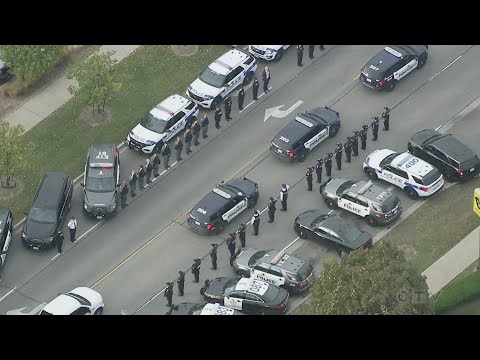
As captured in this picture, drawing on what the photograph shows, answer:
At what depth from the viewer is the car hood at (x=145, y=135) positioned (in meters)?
53.9

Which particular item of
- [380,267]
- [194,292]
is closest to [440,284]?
[380,267]

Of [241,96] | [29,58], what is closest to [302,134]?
[241,96]

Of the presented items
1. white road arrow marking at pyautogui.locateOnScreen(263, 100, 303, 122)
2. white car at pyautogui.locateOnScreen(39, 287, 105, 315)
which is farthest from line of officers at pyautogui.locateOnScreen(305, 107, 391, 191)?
white car at pyautogui.locateOnScreen(39, 287, 105, 315)

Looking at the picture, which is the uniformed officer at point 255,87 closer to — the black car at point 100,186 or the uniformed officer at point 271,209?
the uniformed officer at point 271,209

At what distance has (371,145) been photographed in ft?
179

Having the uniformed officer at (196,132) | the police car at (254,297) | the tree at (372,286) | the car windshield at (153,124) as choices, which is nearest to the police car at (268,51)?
the uniformed officer at (196,132)

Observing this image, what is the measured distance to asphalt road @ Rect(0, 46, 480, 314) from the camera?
48.4 metres

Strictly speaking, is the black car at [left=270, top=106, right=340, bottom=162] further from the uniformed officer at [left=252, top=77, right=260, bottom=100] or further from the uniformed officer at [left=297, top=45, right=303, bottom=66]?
the uniformed officer at [left=297, top=45, right=303, bottom=66]

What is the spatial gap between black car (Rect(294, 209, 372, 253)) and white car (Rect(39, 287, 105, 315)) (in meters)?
8.84

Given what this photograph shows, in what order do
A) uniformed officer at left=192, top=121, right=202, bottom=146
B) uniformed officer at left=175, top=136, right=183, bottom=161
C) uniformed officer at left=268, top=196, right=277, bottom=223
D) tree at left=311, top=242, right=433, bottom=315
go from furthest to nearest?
1. uniformed officer at left=192, top=121, right=202, bottom=146
2. uniformed officer at left=175, top=136, right=183, bottom=161
3. uniformed officer at left=268, top=196, right=277, bottom=223
4. tree at left=311, top=242, right=433, bottom=315

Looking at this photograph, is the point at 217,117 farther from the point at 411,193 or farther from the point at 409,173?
the point at 411,193

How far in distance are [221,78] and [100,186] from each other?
30.7 feet

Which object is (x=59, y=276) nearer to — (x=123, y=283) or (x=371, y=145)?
(x=123, y=283)

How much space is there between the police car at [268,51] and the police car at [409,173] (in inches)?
375
